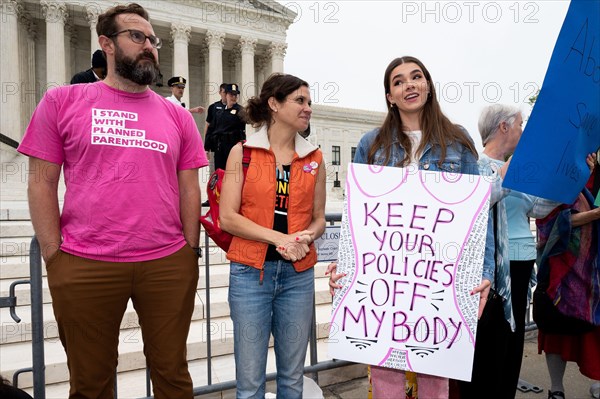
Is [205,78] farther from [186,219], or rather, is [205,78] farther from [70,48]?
[186,219]

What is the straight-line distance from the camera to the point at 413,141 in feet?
7.02

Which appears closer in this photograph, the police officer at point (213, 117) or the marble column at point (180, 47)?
the police officer at point (213, 117)

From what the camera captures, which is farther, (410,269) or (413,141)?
(413,141)

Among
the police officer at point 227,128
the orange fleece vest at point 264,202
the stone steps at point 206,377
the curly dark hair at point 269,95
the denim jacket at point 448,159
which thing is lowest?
the stone steps at point 206,377

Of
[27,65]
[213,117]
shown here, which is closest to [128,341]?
[213,117]

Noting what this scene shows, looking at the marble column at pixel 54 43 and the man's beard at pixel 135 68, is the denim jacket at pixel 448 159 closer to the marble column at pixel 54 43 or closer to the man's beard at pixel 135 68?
the man's beard at pixel 135 68

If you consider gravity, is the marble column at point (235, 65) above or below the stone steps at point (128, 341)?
above

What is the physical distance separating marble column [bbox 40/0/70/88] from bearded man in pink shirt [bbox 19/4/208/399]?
23.9 metres

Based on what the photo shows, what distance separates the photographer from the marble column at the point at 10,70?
19.8 m

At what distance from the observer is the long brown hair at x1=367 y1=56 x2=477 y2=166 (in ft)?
6.81

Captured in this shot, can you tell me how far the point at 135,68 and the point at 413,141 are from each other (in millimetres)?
1537

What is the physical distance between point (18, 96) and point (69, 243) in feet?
76.9

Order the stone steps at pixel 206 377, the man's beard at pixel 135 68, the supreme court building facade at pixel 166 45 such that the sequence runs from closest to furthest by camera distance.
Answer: the man's beard at pixel 135 68 < the stone steps at pixel 206 377 < the supreme court building facade at pixel 166 45

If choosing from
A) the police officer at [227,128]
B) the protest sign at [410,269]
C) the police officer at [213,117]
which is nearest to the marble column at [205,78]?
the police officer at [213,117]
